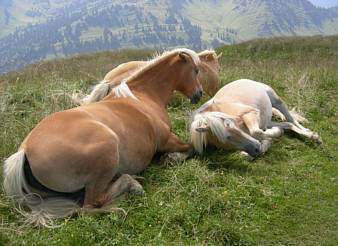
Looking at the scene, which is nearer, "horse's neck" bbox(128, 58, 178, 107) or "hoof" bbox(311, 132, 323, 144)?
"horse's neck" bbox(128, 58, 178, 107)

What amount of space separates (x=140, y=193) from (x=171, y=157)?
0.99 m

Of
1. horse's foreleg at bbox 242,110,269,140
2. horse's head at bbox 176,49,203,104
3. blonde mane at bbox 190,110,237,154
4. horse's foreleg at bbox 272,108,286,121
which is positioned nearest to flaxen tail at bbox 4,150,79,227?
blonde mane at bbox 190,110,237,154

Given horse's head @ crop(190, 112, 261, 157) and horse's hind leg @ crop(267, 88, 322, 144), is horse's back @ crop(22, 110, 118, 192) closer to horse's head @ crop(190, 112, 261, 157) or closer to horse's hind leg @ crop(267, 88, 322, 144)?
horse's head @ crop(190, 112, 261, 157)

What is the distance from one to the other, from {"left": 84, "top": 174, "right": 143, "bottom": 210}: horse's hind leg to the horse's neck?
1.79 meters

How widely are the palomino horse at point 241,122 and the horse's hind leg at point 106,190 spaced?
59.2 inches

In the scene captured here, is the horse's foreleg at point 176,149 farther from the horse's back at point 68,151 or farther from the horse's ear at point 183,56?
the horse's ear at point 183,56

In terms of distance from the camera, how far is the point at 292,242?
304cm

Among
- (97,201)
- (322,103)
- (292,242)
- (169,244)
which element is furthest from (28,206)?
(322,103)

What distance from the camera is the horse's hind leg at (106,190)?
3326 millimetres

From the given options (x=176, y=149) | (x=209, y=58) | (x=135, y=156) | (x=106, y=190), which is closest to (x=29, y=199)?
(x=106, y=190)

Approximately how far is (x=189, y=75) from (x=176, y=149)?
1493 mm

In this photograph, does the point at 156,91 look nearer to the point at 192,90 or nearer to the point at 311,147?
the point at 192,90

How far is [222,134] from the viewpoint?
4.64m

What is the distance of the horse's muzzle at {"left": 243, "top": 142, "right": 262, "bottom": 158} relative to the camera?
15.1ft
